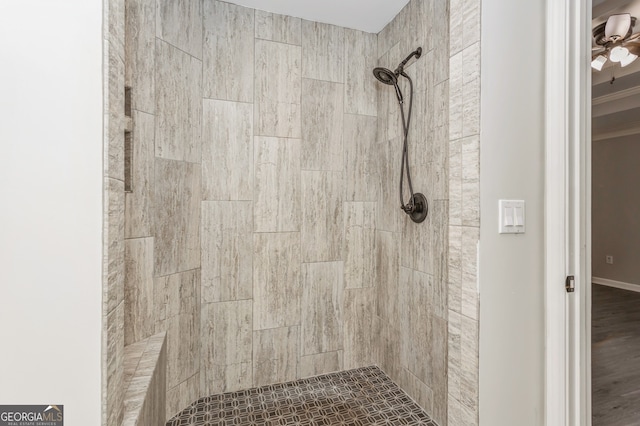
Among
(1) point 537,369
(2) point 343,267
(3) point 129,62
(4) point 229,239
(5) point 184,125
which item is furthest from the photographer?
(2) point 343,267

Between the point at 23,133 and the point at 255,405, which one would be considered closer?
the point at 23,133

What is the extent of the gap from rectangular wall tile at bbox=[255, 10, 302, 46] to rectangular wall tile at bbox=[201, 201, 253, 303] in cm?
115

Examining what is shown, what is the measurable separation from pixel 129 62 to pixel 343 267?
1.78 metres

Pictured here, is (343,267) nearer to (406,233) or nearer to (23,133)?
(406,233)

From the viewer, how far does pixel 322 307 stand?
225 centimetres

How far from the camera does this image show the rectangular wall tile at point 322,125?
2207 mm

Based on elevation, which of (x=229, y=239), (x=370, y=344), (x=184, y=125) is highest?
(x=184, y=125)

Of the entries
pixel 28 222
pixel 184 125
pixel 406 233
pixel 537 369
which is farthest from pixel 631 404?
pixel 184 125

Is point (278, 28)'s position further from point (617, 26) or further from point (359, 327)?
point (617, 26)

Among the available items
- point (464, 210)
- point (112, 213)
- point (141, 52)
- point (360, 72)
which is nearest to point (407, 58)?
point (360, 72)

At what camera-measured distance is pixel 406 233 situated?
2.08 m

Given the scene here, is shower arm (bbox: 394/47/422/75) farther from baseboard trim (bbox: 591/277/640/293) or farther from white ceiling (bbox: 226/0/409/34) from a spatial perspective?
baseboard trim (bbox: 591/277/640/293)

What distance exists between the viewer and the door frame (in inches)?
43.9

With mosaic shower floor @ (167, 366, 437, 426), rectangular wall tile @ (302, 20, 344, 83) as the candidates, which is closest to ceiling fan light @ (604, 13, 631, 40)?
rectangular wall tile @ (302, 20, 344, 83)
